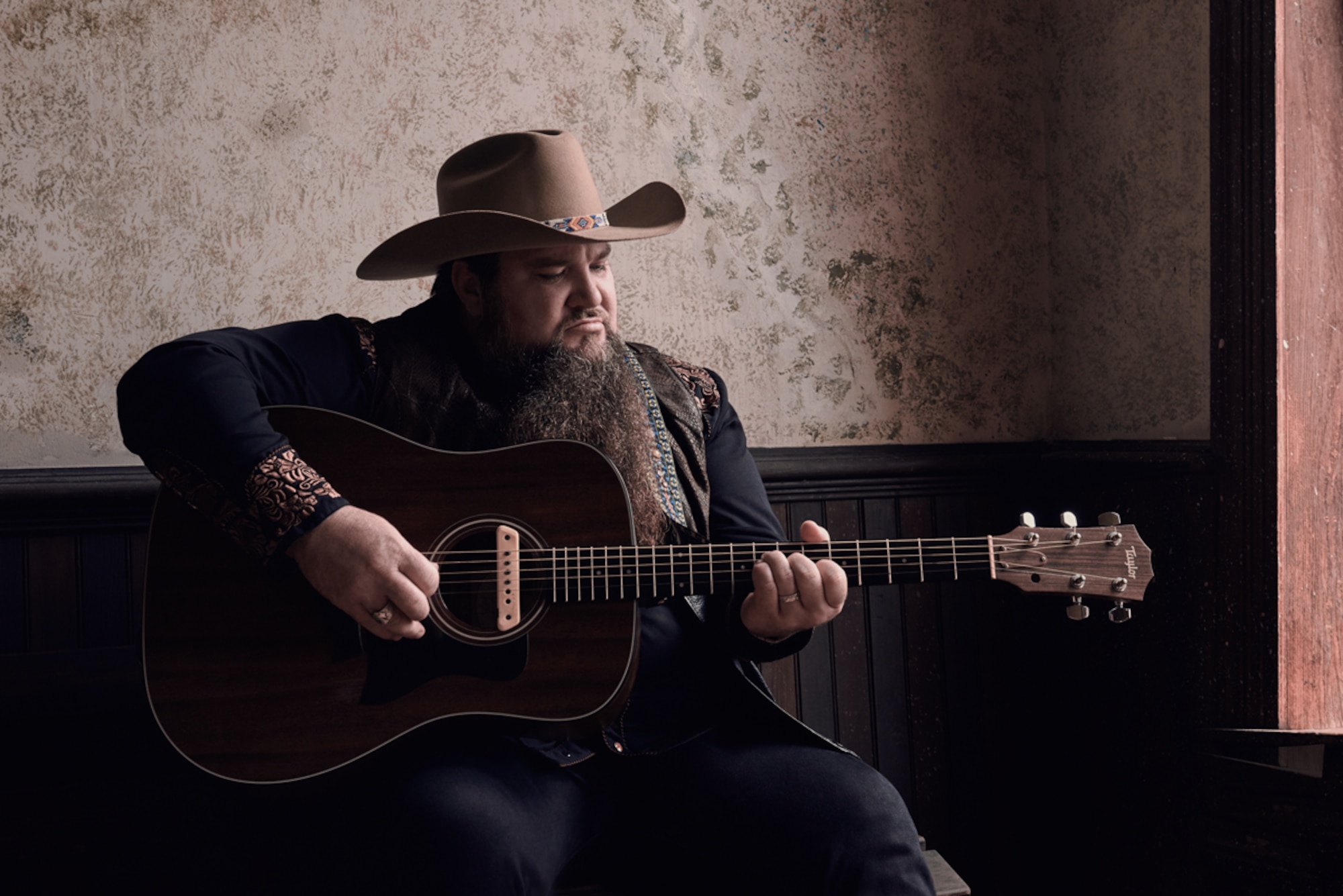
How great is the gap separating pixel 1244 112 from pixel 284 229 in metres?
1.91

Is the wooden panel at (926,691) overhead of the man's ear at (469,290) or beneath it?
beneath

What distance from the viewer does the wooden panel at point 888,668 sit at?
7.77 feet

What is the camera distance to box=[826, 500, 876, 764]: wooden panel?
2.34m

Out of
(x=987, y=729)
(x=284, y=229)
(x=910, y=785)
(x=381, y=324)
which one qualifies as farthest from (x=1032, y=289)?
(x=284, y=229)

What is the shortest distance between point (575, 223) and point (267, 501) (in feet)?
2.33

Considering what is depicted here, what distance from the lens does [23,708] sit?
1.74m

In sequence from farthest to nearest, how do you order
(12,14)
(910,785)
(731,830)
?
1. (910,785)
2. (12,14)
3. (731,830)

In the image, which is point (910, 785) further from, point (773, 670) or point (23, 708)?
point (23, 708)

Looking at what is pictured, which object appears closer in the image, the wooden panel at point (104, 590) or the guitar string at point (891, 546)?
the guitar string at point (891, 546)

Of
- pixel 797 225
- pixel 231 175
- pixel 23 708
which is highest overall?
pixel 231 175

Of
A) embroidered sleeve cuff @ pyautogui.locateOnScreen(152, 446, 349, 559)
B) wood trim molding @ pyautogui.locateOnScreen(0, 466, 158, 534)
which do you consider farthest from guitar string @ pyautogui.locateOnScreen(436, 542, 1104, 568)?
wood trim molding @ pyautogui.locateOnScreen(0, 466, 158, 534)

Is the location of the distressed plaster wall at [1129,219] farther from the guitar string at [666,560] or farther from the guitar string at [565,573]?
the guitar string at [565,573]

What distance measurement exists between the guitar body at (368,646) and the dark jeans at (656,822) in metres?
0.11

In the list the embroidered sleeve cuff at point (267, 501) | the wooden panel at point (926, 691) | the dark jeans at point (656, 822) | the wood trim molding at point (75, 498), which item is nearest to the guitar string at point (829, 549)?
the embroidered sleeve cuff at point (267, 501)
